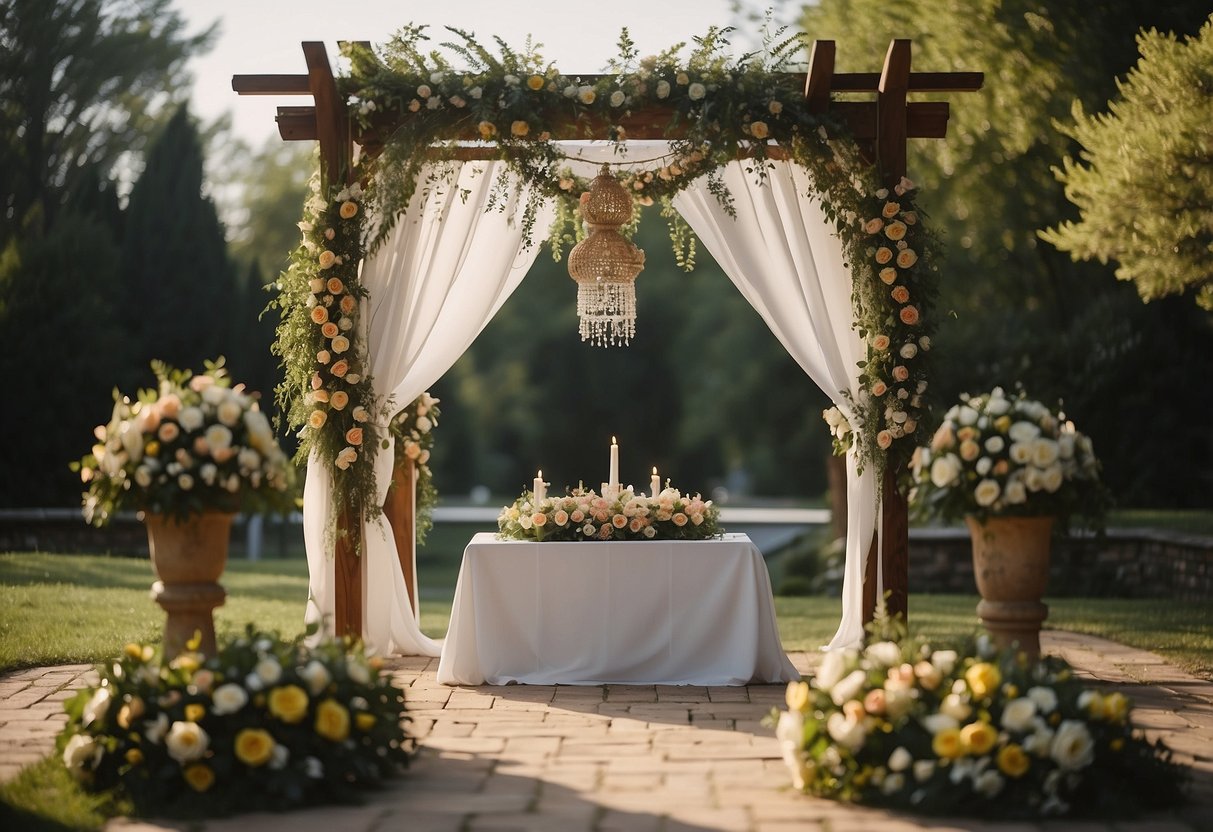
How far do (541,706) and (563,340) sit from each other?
25191 millimetres

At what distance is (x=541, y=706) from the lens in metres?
6.12

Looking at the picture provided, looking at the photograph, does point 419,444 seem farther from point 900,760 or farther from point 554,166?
point 900,760

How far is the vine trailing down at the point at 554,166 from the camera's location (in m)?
6.77

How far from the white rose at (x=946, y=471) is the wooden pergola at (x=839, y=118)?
2101 mm

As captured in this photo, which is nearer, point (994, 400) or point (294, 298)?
point (994, 400)

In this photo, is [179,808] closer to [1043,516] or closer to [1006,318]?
[1043,516]

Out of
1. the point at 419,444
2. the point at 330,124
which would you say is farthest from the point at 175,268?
the point at 330,124

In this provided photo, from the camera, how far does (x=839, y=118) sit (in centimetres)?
689

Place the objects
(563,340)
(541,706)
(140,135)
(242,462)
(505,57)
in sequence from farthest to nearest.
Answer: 1. (563,340)
2. (140,135)
3. (505,57)
4. (541,706)
5. (242,462)

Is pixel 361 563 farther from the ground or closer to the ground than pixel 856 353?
closer to the ground

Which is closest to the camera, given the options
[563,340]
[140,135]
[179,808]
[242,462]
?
[179,808]

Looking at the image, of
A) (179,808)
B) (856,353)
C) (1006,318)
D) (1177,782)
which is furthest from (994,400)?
(1006,318)

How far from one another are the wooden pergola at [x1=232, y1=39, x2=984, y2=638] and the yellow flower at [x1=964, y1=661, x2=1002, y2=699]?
251cm

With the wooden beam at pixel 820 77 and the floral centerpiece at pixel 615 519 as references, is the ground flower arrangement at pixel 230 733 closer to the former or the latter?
the floral centerpiece at pixel 615 519
